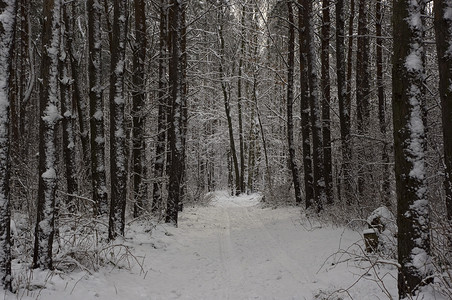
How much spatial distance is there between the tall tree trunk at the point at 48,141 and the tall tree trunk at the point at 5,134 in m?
0.84

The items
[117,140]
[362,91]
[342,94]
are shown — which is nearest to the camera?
[117,140]

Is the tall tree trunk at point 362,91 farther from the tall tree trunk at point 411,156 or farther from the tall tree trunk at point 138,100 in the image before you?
the tall tree trunk at point 138,100

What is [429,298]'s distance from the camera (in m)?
3.94

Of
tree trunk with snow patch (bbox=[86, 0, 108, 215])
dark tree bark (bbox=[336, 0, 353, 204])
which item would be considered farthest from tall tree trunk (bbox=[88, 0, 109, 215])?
dark tree bark (bbox=[336, 0, 353, 204])

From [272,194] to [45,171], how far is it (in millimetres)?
14522

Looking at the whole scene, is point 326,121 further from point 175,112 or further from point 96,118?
point 96,118

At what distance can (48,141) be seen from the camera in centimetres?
526

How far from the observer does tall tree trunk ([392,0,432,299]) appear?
13.5 feet

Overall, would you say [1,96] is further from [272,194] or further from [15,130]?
[272,194]

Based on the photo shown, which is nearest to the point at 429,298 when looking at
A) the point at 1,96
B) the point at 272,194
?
the point at 1,96

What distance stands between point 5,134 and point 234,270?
501cm

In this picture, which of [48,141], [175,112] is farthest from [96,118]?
[48,141]

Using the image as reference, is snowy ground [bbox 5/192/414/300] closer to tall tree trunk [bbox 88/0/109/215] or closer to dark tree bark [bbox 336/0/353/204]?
tall tree trunk [bbox 88/0/109/215]

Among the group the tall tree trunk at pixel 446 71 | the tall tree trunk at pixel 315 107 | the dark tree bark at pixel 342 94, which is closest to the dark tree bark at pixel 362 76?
the dark tree bark at pixel 342 94
